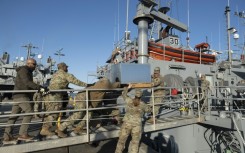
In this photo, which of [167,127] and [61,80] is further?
[167,127]

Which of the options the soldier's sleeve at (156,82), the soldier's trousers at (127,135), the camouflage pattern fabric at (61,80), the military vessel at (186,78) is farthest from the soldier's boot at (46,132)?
the soldier's sleeve at (156,82)

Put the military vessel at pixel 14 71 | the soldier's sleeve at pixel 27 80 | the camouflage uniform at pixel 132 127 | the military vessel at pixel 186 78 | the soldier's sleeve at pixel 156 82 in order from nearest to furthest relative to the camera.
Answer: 1. the soldier's sleeve at pixel 27 80
2. the camouflage uniform at pixel 132 127
3. the soldier's sleeve at pixel 156 82
4. the military vessel at pixel 186 78
5. the military vessel at pixel 14 71

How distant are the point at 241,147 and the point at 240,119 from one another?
923mm

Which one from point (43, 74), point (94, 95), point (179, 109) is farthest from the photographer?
point (43, 74)

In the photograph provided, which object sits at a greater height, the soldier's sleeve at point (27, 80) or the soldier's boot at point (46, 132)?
the soldier's sleeve at point (27, 80)

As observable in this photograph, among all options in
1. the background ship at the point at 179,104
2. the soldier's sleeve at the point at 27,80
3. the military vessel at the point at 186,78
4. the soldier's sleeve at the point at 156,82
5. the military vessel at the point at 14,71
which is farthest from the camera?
the military vessel at the point at 14,71

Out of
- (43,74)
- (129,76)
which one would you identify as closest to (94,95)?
(129,76)

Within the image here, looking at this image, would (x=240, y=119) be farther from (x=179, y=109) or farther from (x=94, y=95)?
(x=94, y=95)

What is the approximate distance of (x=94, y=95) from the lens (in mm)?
4758

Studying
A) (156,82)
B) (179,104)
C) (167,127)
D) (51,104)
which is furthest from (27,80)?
(179,104)

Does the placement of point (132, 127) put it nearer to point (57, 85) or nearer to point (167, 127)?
point (167, 127)

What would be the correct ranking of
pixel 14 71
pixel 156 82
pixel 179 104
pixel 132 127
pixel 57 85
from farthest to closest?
1. pixel 14 71
2. pixel 179 104
3. pixel 156 82
4. pixel 57 85
5. pixel 132 127

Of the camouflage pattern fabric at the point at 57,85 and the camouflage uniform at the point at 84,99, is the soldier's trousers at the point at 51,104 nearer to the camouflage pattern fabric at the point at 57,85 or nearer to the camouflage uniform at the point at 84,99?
the camouflage pattern fabric at the point at 57,85

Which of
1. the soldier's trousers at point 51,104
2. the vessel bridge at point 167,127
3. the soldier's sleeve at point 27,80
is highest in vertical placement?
the soldier's sleeve at point 27,80
